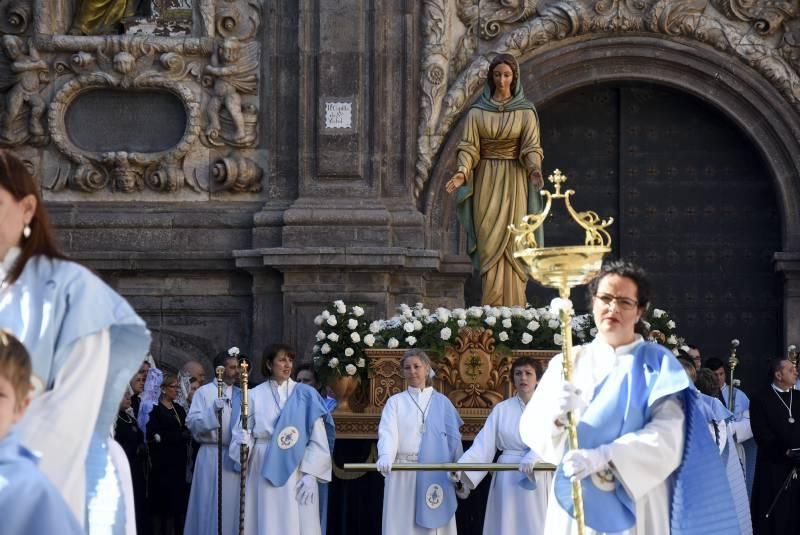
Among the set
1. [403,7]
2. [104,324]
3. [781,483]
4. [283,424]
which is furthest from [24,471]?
[403,7]

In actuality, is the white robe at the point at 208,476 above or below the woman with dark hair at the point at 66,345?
below

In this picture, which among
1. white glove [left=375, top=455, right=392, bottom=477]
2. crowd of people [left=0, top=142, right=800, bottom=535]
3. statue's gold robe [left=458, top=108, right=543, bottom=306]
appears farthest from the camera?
statue's gold robe [left=458, top=108, right=543, bottom=306]

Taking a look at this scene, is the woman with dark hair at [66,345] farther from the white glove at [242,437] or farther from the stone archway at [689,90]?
the stone archway at [689,90]

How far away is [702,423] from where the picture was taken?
6887mm

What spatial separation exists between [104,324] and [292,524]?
24.4ft

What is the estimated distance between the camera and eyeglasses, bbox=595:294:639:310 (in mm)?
6949

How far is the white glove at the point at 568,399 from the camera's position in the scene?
21.5 feet

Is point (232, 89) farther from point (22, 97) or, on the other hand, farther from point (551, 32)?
point (551, 32)

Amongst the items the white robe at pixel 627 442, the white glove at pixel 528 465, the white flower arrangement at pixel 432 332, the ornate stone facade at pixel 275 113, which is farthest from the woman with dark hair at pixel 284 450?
the white robe at pixel 627 442

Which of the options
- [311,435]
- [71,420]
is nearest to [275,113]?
[311,435]

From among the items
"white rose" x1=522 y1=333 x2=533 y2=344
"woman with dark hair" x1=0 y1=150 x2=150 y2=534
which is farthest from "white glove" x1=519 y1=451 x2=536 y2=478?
"woman with dark hair" x1=0 y1=150 x2=150 y2=534

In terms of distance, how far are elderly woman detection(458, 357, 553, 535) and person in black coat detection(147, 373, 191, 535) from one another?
3.05 metres

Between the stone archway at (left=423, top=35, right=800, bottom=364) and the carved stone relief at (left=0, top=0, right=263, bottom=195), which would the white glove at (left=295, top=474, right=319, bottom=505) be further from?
the carved stone relief at (left=0, top=0, right=263, bottom=195)

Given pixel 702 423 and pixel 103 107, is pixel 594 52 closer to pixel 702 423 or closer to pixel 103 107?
pixel 103 107
